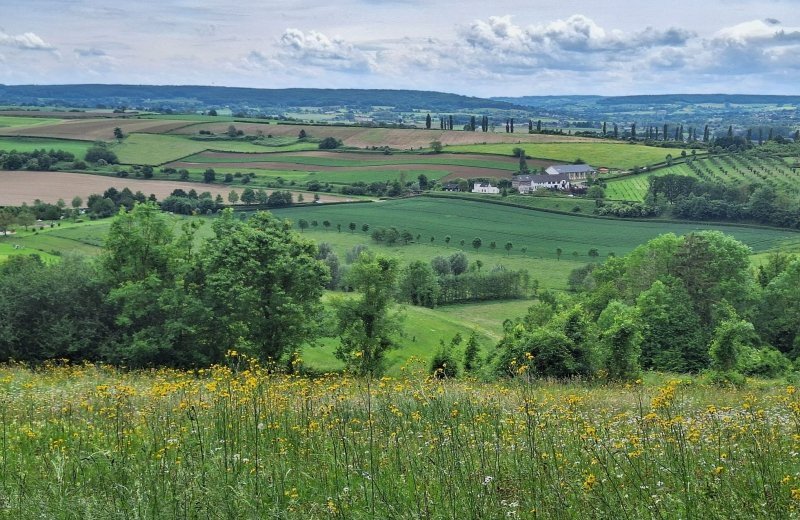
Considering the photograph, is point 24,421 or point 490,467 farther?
point 24,421

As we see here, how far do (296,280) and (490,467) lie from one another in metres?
31.1

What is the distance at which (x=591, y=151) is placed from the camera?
591ft

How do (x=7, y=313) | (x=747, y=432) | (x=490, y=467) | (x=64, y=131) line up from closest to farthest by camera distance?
(x=490, y=467) → (x=747, y=432) → (x=7, y=313) → (x=64, y=131)

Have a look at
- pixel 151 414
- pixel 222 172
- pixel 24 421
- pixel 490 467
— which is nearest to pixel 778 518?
pixel 490 467

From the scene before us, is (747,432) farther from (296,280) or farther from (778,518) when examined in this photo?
(296,280)

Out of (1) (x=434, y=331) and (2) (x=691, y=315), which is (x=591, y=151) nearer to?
(1) (x=434, y=331)

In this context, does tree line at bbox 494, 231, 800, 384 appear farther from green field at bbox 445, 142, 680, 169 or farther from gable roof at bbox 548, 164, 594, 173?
green field at bbox 445, 142, 680, 169

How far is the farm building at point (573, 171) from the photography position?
524 feet

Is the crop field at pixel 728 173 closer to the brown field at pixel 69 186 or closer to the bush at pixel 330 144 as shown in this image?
the brown field at pixel 69 186

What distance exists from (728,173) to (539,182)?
39.4 m

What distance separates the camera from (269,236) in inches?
1467

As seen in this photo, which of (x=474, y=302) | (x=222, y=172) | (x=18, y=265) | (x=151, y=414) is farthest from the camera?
(x=222, y=172)

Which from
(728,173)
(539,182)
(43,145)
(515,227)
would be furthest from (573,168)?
(43,145)

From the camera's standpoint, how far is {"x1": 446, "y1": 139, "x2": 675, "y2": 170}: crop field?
168 m
